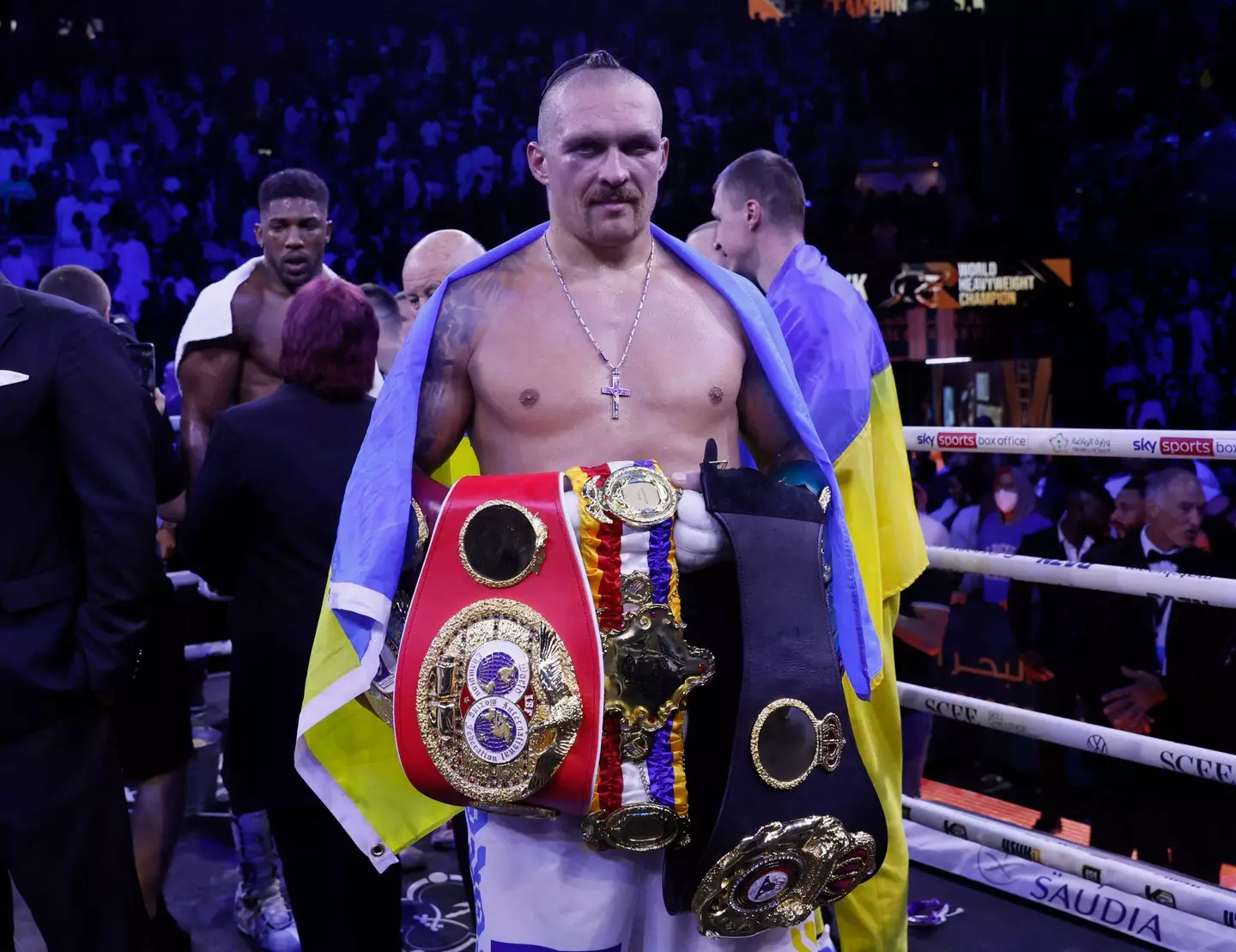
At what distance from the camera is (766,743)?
125cm

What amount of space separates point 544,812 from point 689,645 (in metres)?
0.24

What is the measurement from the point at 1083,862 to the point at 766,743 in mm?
1384

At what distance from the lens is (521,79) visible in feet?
30.1

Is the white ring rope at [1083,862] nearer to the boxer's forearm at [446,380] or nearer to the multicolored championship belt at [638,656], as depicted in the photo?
the multicolored championship belt at [638,656]

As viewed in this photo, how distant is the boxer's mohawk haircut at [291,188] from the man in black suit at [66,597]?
1.22 m

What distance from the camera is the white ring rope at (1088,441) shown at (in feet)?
7.02

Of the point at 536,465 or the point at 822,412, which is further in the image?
the point at 822,412

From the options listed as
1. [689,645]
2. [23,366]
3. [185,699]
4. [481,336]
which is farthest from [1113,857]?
[23,366]

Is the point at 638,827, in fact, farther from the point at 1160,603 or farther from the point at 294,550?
the point at 1160,603

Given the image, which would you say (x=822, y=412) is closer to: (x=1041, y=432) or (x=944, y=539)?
(x=1041, y=432)

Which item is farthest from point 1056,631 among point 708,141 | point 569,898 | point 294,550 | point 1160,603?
point 708,141

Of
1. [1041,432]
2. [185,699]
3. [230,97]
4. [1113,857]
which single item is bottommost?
[1113,857]

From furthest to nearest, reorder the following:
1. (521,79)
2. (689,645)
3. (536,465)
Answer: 1. (521,79)
2. (536,465)
3. (689,645)

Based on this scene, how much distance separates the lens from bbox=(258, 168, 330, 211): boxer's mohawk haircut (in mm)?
2980
